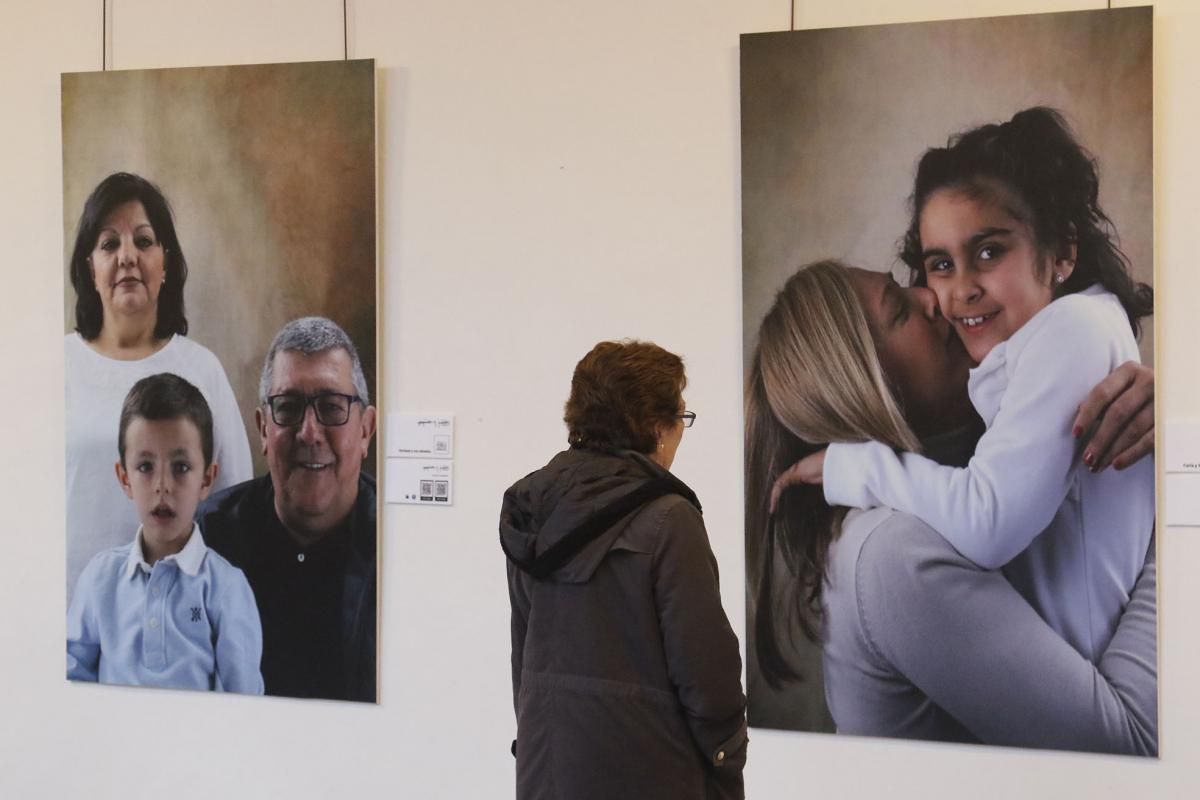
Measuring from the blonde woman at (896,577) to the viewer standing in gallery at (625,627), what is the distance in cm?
85

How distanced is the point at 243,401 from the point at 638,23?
4.48 feet

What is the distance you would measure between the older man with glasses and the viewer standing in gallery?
116cm

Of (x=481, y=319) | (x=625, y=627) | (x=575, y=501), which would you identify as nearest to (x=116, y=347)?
(x=481, y=319)

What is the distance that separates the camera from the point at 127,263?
3191 mm

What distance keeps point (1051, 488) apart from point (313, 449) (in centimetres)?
175

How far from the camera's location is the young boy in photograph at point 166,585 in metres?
3.15

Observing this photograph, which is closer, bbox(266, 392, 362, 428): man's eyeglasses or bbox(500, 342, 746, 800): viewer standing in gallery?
bbox(500, 342, 746, 800): viewer standing in gallery

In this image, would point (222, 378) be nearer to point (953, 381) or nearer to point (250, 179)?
point (250, 179)

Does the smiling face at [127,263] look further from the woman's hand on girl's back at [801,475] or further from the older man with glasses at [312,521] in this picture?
the woman's hand on girl's back at [801,475]

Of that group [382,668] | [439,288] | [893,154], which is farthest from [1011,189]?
[382,668]

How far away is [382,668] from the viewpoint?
307cm

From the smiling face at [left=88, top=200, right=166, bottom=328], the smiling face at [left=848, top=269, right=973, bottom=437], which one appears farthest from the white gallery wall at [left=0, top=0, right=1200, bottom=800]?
the smiling face at [left=848, top=269, right=973, bottom=437]

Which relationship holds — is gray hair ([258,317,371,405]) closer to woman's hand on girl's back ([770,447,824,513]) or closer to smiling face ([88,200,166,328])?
smiling face ([88,200,166,328])

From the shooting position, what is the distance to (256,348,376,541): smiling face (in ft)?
10.0
